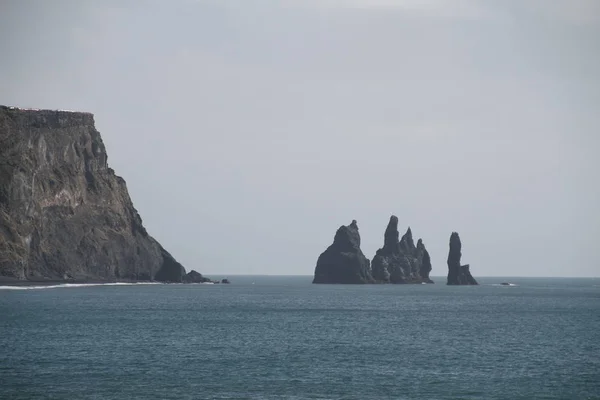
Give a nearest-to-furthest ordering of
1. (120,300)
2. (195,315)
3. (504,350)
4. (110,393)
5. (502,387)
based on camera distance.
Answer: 1. (110,393)
2. (502,387)
3. (504,350)
4. (195,315)
5. (120,300)

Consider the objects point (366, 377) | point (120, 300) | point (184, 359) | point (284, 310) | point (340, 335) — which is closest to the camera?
point (366, 377)

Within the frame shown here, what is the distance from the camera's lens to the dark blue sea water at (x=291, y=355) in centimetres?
6141

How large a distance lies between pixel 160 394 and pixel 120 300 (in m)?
104

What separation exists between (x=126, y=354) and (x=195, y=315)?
47890 millimetres

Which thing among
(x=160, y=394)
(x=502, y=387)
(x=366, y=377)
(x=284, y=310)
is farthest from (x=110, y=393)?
(x=284, y=310)

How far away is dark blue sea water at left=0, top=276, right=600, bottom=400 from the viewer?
201 ft

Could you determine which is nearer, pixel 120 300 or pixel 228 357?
pixel 228 357

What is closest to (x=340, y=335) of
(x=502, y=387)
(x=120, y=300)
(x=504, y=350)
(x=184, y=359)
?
(x=504, y=350)

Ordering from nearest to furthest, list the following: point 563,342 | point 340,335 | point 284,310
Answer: point 563,342 < point 340,335 < point 284,310

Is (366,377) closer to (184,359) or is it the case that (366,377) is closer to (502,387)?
(502,387)

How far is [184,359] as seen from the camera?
7556cm

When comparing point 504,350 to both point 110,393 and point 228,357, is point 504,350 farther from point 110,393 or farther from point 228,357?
point 110,393

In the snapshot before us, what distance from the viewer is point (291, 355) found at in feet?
260

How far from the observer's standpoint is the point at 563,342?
9194 cm
